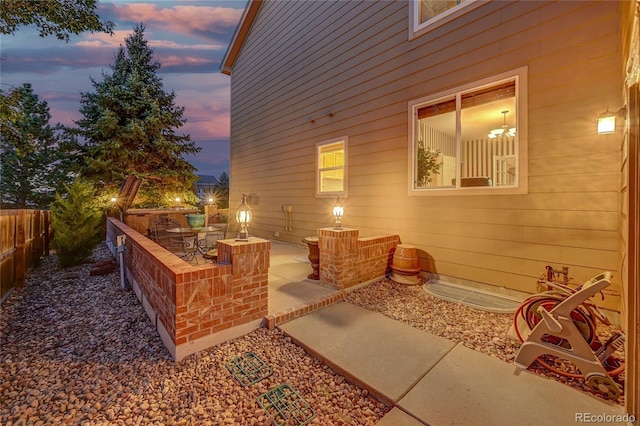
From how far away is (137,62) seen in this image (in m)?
10.9

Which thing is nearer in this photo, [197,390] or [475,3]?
[197,390]

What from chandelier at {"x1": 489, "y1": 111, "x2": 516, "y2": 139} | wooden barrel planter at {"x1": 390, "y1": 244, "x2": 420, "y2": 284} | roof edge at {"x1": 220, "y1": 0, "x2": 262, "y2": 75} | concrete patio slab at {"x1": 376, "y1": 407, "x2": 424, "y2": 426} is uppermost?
roof edge at {"x1": 220, "y1": 0, "x2": 262, "y2": 75}

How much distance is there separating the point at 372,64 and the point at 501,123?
8.94 feet

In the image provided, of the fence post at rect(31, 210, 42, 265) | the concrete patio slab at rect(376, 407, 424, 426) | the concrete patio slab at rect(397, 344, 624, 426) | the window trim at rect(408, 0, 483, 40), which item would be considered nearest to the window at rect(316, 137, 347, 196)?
the window trim at rect(408, 0, 483, 40)

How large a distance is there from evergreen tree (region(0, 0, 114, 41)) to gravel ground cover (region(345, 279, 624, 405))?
252 inches

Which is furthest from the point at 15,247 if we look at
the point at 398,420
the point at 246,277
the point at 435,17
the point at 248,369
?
the point at 435,17

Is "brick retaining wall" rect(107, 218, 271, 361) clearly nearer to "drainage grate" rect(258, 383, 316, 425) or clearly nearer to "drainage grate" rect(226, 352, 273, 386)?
"drainage grate" rect(226, 352, 273, 386)

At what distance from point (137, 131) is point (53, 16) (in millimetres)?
6555

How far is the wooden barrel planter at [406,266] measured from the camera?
13.5 feet

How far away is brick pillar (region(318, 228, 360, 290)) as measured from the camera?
12.0 ft

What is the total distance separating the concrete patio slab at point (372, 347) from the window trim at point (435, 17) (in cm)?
465

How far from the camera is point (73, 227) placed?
18.1 ft

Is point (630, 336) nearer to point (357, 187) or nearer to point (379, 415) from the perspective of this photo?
point (379, 415)

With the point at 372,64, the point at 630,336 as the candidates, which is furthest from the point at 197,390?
the point at 372,64
